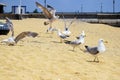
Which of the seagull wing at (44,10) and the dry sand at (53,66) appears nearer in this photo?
the dry sand at (53,66)

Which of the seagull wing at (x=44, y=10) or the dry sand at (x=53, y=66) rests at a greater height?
the seagull wing at (x=44, y=10)

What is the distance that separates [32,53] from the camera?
1162 cm

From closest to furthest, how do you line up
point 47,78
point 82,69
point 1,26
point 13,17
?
point 47,78 → point 82,69 → point 1,26 → point 13,17

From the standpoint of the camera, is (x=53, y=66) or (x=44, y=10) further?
(x=44, y=10)

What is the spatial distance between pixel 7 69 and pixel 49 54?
3245 millimetres

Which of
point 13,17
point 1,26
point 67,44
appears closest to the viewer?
point 67,44

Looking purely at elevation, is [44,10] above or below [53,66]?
above

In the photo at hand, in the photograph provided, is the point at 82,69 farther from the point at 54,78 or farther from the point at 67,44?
the point at 67,44

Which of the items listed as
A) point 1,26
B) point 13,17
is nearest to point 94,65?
point 1,26

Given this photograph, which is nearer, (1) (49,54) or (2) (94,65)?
(2) (94,65)

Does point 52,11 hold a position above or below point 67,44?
above

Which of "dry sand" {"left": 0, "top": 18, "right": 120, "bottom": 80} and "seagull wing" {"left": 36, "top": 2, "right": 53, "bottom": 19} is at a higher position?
"seagull wing" {"left": 36, "top": 2, "right": 53, "bottom": 19}

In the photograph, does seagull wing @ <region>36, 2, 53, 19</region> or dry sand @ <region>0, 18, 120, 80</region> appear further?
seagull wing @ <region>36, 2, 53, 19</region>

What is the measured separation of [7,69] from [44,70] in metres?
0.93
